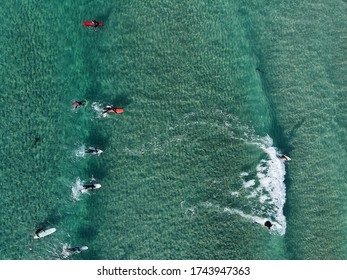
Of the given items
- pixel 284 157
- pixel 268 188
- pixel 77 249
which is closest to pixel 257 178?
pixel 268 188

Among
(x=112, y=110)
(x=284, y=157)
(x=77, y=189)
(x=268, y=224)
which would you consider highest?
(x=112, y=110)

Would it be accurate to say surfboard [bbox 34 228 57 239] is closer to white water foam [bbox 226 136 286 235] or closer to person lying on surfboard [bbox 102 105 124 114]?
person lying on surfboard [bbox 102 105 124 114]

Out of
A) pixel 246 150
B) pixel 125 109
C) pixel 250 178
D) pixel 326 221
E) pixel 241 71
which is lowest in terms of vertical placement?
pixel 326 221

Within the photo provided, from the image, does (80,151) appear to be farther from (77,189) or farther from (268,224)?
(268,224)

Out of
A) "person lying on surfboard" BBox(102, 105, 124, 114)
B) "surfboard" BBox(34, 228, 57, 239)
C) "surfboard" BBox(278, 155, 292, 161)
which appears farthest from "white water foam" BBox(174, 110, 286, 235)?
"surfboard" BBox(34, 228, 57, 239)

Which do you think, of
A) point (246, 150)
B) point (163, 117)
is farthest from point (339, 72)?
point (163, 117)

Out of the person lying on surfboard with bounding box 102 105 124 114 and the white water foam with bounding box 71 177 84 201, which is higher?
the person lying on surfboard with bounding box 102 105 124 114

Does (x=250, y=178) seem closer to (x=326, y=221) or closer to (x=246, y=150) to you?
(x=246, y=150)

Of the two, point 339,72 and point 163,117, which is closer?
point 163,117
